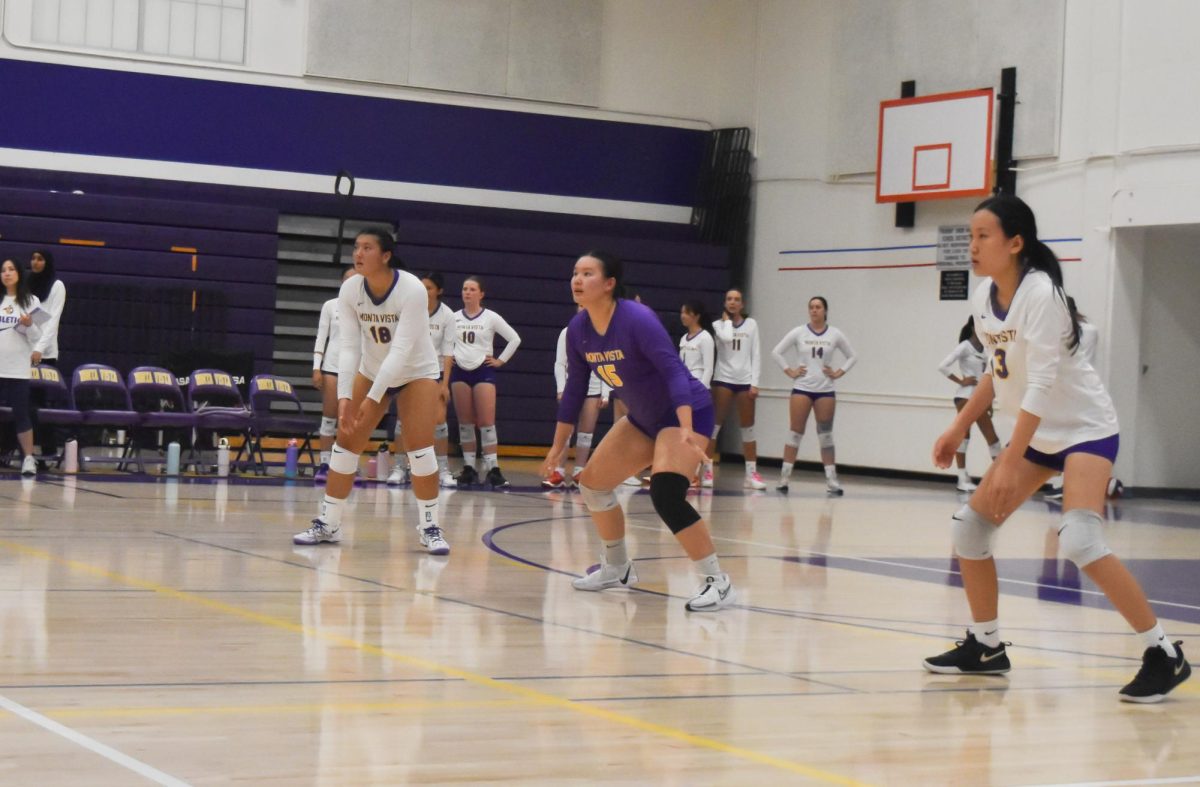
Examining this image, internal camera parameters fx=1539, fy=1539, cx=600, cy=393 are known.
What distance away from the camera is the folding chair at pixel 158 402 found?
14.0 m

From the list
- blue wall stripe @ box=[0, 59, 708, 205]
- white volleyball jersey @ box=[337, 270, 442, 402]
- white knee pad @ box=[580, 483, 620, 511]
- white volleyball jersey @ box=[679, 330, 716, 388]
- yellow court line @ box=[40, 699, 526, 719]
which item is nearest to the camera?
yellow court line @ box=[40, 699, 526, 719]

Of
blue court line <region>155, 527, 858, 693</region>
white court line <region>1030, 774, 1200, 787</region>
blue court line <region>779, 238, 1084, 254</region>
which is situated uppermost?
blue court line <region>779, 238, 1084, 254</region>

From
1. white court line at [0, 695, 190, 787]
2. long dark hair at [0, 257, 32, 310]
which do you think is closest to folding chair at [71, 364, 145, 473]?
long dark hair at [0, 257, 32, 310]

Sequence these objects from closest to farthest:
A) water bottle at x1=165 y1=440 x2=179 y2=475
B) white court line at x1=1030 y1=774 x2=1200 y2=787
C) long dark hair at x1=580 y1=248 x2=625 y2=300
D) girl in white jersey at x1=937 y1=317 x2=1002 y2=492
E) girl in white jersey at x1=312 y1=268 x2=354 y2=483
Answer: white court line at x1=1030 y1=774 x2=1200 y2=787
long dark hair at x1=580 y1=248 x2=625 y2=300
girl in white jersey at x1=312 y1=268 x2=354 y2=483
water bottle at x1=165 y1=440 x2=179 y2=475
girl in white jersey at x1=937 y1=317 x2=1002 y2=492

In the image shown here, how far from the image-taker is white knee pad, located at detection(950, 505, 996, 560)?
5496 mm

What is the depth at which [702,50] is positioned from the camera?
71.1 feet

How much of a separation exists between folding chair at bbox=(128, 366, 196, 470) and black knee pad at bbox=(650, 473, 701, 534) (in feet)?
27.0

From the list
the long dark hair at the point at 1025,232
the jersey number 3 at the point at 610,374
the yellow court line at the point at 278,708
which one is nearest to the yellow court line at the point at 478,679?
the yellow court line at the point at 278,708

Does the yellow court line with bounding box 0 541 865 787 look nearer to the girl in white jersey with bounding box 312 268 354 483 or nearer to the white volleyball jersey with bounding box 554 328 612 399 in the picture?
the girl in white jersey with bounding box 312 268 354 483

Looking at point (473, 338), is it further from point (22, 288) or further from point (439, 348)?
point (22, 288)

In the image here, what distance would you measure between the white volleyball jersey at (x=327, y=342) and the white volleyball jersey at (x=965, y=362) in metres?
6.16

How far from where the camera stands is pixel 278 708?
14.5 ft

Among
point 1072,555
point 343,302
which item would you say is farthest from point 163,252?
point 1072,555

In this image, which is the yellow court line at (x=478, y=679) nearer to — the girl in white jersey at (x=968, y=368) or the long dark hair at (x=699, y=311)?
the long dark hair at (x=699, y=311)
